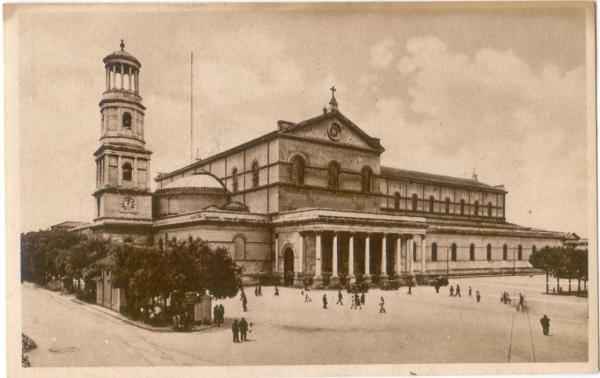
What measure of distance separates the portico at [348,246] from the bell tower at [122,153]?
375 cm

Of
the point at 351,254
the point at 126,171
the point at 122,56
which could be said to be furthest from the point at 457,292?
the point at 122,56

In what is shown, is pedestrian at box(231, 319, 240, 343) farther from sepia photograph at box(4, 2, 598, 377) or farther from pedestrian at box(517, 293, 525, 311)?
pedestrian at box(517, 293, 525, 311)

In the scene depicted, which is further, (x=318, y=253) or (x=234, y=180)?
(x=318, y=253)

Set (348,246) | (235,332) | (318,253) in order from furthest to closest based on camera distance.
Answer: (348,246) < (318,253) < (235,332)

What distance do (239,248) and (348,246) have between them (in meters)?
4.08

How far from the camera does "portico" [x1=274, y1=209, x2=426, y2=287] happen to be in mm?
15060

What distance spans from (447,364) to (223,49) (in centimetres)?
787

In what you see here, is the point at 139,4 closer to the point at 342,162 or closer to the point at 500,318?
the point at 342,162

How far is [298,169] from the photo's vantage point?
15633 mm

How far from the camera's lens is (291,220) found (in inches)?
614

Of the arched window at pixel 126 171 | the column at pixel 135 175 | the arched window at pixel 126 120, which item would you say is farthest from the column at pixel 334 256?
the arched window at pixel 126 120

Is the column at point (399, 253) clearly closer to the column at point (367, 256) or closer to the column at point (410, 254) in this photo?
the column at point (410, 254)

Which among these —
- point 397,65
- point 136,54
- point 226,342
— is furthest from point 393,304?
point 136,54

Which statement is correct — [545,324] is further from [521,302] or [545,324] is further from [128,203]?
[128,203]
